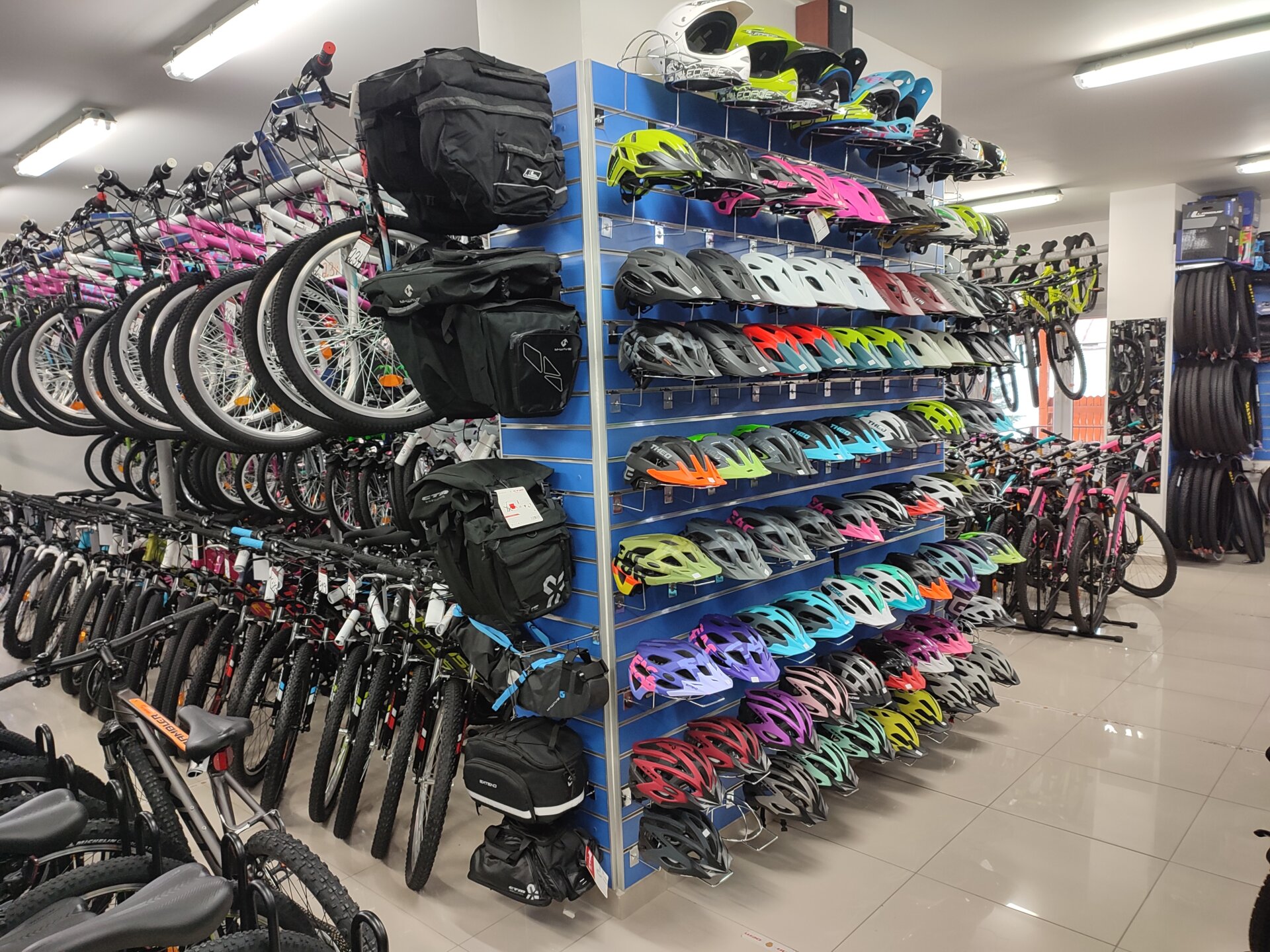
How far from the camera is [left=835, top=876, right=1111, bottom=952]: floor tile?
2.56 m

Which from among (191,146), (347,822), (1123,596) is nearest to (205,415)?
(347,822)

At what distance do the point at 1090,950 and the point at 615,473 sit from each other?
6.95 feet

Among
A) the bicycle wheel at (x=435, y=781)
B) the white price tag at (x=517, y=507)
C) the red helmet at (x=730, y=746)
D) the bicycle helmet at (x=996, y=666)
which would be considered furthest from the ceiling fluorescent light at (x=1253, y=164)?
the bicycle wheel at (x=435, y=781)

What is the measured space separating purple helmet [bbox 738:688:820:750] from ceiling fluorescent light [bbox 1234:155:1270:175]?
7.06 metres

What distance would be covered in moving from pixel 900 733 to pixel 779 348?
178 centimetres

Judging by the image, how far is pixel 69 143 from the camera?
18.3 ft

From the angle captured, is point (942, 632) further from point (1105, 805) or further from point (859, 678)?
point (1105, 805)

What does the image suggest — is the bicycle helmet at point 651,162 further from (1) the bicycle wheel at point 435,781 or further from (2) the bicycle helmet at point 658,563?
(1) the bicycle wheel at point 435,781

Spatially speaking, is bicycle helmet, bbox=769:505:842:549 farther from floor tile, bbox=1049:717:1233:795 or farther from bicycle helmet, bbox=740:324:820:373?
floor tile, bbox=1049:717:1233:795

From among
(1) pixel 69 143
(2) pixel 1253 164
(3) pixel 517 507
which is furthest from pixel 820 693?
(2) pixel 1253 164

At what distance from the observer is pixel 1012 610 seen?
6000 millimetres

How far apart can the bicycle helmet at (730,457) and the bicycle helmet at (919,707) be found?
4.87 feet

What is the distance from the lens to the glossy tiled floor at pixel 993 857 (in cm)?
265

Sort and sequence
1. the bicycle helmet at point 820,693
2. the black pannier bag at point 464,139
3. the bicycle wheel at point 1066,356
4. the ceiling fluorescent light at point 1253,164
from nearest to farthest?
1. the black pannier bag at point 464,139
2. the bicycle helmet at point 820,693
3. the ceiling fluorescent light at point 1253,164
4. the bicycle wheel at point 1066,356
